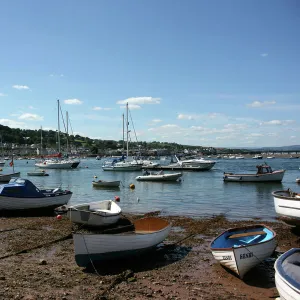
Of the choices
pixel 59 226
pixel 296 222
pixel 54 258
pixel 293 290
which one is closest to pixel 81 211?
pixel 59 226

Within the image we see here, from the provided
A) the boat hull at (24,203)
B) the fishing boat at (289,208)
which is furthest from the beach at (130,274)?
the boat hull at (24,203)

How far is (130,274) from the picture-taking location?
1130 cm

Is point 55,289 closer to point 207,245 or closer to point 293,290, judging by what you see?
point 293,290

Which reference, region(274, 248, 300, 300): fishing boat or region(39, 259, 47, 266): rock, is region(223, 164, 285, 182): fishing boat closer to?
region(39, 259, 47, 266): rock

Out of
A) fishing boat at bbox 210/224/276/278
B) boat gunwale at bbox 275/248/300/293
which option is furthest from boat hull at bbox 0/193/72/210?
boat gunwale at bbox 275/248/300/293

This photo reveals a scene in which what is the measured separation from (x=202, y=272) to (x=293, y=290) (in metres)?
4.84

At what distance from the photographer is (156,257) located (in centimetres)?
1338

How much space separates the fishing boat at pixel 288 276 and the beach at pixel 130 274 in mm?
1444

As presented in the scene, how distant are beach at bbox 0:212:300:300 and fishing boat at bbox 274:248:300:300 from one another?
1.44m

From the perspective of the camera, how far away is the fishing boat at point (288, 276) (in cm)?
734

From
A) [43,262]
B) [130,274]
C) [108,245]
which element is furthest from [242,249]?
[43,262]

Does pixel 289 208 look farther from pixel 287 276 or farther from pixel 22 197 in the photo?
pixel 22 197

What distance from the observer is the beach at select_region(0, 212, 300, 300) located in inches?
388

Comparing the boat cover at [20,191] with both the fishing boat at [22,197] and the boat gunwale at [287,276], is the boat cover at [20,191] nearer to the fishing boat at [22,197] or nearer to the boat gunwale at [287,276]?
the fishing boat at [22,197]
